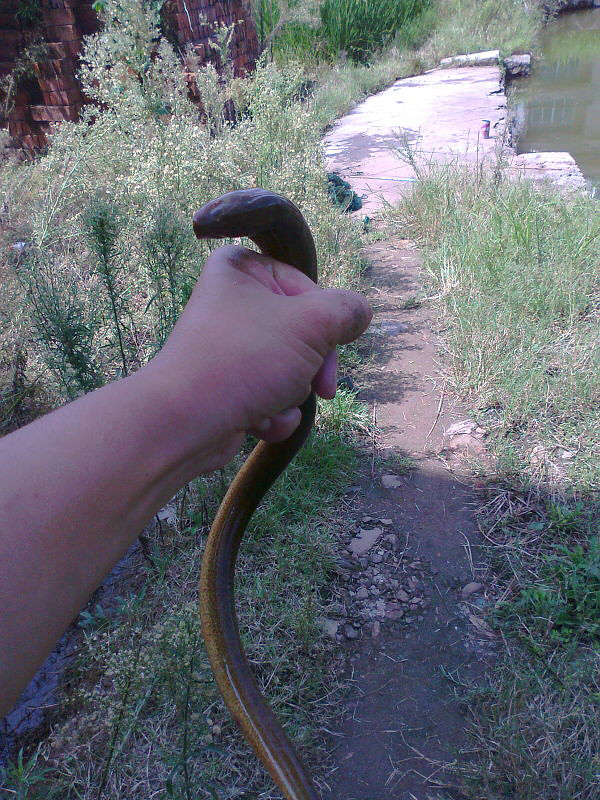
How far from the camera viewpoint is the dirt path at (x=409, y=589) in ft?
5.10

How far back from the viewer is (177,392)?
963 millimetres

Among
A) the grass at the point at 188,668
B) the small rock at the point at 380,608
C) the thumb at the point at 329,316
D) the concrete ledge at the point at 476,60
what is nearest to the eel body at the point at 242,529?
the grass at the point at 188,668

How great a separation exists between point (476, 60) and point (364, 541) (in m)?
11.0

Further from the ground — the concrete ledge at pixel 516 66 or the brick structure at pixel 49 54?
the brick structure at pixel 49 54

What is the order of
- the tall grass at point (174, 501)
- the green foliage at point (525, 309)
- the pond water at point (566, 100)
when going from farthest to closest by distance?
1. the pond water at point (566, 100)
2. the green foliage at point (525, 309)
3. the tall grass at point (174, 501)

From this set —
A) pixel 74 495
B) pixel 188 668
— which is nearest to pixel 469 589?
pixel 188 668

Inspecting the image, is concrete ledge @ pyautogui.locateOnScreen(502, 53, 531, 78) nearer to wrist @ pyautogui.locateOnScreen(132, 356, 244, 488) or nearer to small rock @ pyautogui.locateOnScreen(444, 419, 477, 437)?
small rock @ pyautogui.locateOnScreen(444, 419, 477, 437)

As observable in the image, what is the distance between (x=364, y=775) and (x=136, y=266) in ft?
6.54

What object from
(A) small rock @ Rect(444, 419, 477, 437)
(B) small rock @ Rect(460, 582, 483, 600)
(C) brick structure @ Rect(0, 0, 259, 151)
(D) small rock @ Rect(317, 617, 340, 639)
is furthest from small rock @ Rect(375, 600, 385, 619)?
(C) brick structure @ Rect(0, 0, 259, 151)

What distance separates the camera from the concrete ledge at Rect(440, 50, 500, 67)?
10.7m

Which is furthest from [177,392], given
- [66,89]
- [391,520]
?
[66,89]

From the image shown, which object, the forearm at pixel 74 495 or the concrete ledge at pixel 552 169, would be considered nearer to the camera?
the forearm at pixel 74 495

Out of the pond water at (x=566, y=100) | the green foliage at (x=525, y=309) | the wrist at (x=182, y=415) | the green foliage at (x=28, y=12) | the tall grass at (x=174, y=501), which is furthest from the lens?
the pond water at (x=566, y=100)

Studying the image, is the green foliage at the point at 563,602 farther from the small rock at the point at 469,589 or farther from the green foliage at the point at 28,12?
the green foliage at the point at 28,12
